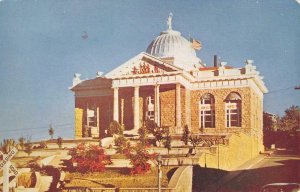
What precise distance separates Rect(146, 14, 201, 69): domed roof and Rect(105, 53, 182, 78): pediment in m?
3.26

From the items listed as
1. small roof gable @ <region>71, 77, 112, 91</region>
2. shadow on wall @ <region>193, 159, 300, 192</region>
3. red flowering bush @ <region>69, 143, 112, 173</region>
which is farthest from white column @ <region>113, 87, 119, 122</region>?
shadow on wall @ <region>193, 159, 300, 192</region>

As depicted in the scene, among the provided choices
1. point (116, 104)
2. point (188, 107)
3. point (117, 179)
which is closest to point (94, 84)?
point (116, 104)

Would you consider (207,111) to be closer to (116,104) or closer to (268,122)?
(116,104)

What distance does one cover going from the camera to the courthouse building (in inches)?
1244

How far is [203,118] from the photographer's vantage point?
33094mm

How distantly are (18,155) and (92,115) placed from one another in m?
11.3

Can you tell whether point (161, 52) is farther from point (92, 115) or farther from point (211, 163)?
point (211, 163)

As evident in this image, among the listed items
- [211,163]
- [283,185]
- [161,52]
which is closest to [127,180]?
[211,163]

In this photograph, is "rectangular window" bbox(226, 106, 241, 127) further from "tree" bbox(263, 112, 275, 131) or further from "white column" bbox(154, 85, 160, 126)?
"tree" bbox(263, 112, 275, 131)

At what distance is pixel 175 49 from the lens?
3538 centimetres

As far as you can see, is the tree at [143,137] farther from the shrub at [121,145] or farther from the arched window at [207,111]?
the arched window at [207,111]

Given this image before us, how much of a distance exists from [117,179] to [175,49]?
17324mm

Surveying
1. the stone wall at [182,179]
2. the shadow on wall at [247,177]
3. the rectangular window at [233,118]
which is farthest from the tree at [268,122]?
the stone wall at [182,179]

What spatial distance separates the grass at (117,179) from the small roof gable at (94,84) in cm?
1413
